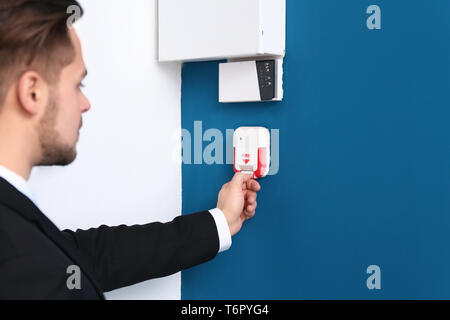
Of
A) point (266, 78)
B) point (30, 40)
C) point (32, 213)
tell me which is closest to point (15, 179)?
point (32, 213)

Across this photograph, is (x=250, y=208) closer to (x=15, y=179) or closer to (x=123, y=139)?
(x=123, y=139)

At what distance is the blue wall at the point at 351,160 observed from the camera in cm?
99

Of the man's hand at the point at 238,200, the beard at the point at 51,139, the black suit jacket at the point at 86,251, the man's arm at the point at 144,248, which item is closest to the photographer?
the black suit jacket at the point at 86,251

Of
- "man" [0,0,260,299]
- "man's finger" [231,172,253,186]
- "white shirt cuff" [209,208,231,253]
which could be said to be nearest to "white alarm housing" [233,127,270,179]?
"man's finger" [231,172,253,186]

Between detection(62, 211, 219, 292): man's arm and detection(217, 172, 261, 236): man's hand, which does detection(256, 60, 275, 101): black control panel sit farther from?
detection(62, 211, 219, 292): man's arm

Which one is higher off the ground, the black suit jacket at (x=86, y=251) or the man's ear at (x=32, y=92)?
the man's ear at (x=32, y=92)

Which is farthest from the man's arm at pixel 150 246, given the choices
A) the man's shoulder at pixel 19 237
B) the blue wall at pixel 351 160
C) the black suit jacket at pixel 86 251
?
the man's shoulder at pixel 19 237

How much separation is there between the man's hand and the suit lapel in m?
0.41

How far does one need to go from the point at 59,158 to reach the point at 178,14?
0.53 m

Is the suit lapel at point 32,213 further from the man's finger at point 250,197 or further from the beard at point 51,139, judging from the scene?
the man's finger at point 250,197

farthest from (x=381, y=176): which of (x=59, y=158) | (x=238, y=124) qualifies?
(x=59, y=158)

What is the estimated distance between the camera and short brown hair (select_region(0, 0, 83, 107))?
70cm

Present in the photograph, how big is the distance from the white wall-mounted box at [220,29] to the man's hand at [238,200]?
28cm

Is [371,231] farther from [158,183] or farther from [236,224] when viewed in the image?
[158,183]
